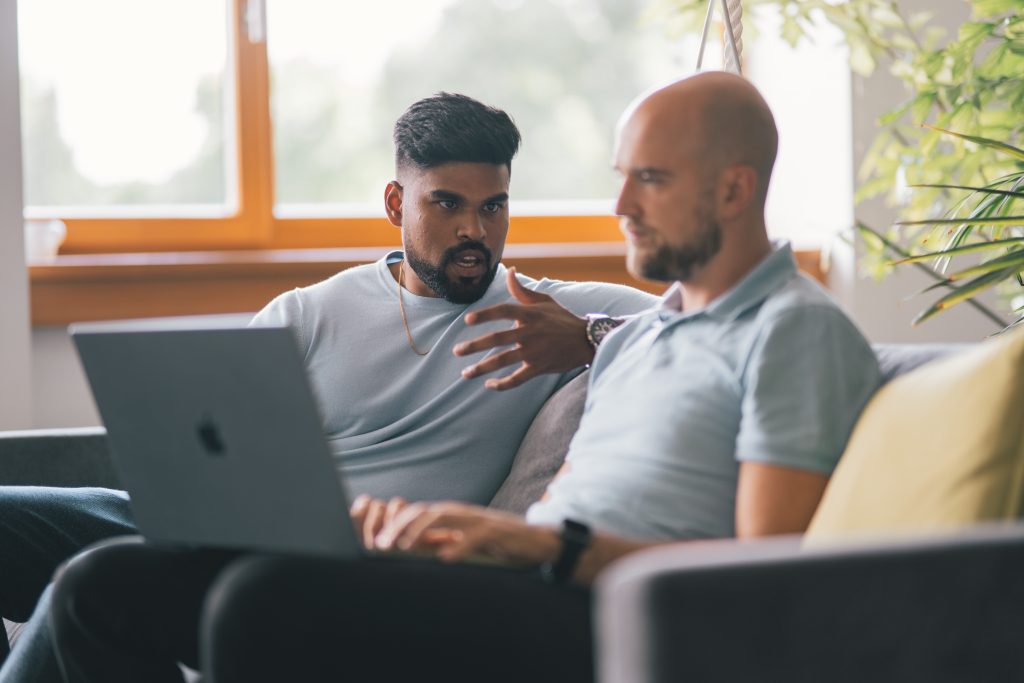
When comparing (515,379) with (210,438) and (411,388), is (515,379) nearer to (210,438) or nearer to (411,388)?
(411,388)

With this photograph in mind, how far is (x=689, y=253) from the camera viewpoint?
1.54 metres

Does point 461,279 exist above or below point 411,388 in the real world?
above

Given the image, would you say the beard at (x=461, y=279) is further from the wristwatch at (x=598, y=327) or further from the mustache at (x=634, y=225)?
the mustache at (x=634, y=225)

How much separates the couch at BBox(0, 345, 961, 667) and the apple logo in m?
0.63

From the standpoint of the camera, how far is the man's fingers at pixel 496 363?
1.86m

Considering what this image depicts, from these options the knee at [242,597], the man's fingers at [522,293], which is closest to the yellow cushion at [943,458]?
the knee at [242,597]

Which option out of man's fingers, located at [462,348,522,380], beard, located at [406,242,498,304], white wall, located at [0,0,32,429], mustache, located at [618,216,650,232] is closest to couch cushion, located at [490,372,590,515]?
man's fingers, located at [462,348,522,380]

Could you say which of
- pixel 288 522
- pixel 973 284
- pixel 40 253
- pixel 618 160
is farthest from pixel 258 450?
pixel 40 253

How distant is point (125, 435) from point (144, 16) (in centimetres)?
200

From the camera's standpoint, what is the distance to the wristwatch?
1892mm

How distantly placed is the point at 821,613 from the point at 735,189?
677mm

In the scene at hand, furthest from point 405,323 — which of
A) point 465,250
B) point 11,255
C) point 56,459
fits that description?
point 11,255

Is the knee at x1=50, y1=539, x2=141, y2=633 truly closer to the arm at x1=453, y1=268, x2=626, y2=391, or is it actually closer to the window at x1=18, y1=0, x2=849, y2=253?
the arm at x1=453, y1=268, x2=626, y2=391

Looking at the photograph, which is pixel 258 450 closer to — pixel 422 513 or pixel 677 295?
pixel 422 513
